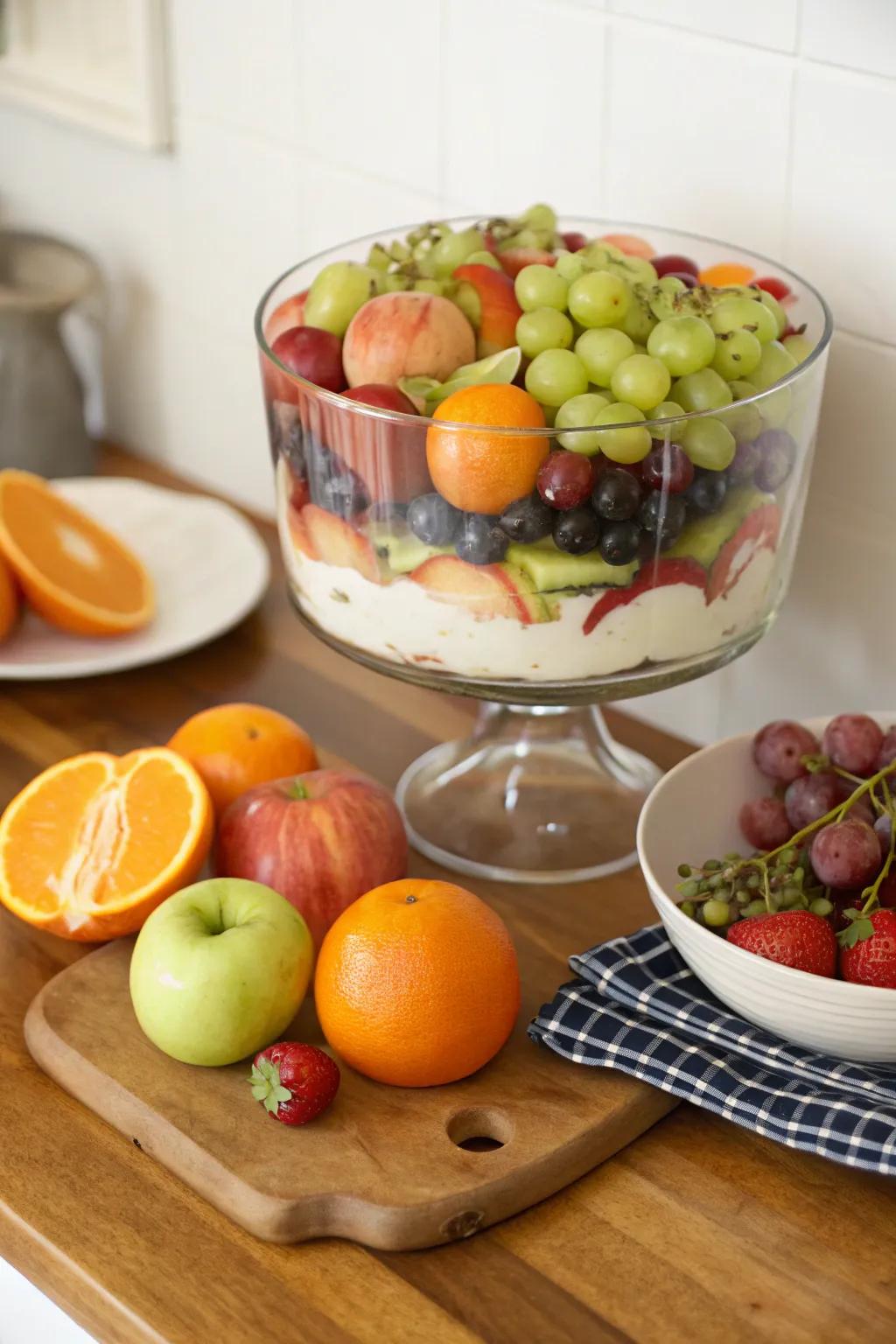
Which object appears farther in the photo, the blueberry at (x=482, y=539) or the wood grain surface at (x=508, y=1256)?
the blueberry at (x=482, y=539)

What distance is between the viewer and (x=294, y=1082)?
2.48 feet

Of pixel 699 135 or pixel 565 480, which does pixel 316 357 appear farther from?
pixel 699 135

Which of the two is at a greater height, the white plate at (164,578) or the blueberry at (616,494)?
the blueberry at (616,494)

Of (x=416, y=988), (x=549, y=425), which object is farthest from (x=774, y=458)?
(x=416, y=988)

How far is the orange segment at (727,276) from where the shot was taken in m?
0.94

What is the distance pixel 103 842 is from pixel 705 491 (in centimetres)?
40

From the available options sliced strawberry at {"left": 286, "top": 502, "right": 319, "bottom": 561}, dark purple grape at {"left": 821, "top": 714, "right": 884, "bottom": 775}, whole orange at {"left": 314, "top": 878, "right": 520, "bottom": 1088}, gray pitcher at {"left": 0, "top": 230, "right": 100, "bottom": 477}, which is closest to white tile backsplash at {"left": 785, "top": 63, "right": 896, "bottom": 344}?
dark purple grape at {"left": 821, "top": 714, "right": 884, "bottom": 775}

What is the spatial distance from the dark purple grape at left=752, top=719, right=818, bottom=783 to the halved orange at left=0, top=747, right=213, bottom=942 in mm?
325

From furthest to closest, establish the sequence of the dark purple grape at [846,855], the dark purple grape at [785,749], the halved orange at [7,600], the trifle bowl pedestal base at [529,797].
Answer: the halved orange at [7,600] → the trifle bowl pedestal base at [529,797] → the dark purple grape at [785,749] → the dark purple grape at [846,855]

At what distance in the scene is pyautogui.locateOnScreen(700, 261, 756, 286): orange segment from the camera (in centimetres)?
94

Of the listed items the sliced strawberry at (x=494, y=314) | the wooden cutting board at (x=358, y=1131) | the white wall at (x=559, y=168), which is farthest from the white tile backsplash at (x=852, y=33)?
the wooden cutting board at (x=358, y=1131)

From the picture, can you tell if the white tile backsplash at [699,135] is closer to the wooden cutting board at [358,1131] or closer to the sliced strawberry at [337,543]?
the sliced strawberry at [337,543]

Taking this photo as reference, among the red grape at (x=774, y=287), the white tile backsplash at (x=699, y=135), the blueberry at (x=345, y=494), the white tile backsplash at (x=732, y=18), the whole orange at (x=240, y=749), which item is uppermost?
the white tile backsplash at (x=732, y=18)

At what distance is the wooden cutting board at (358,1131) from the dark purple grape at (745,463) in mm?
319
